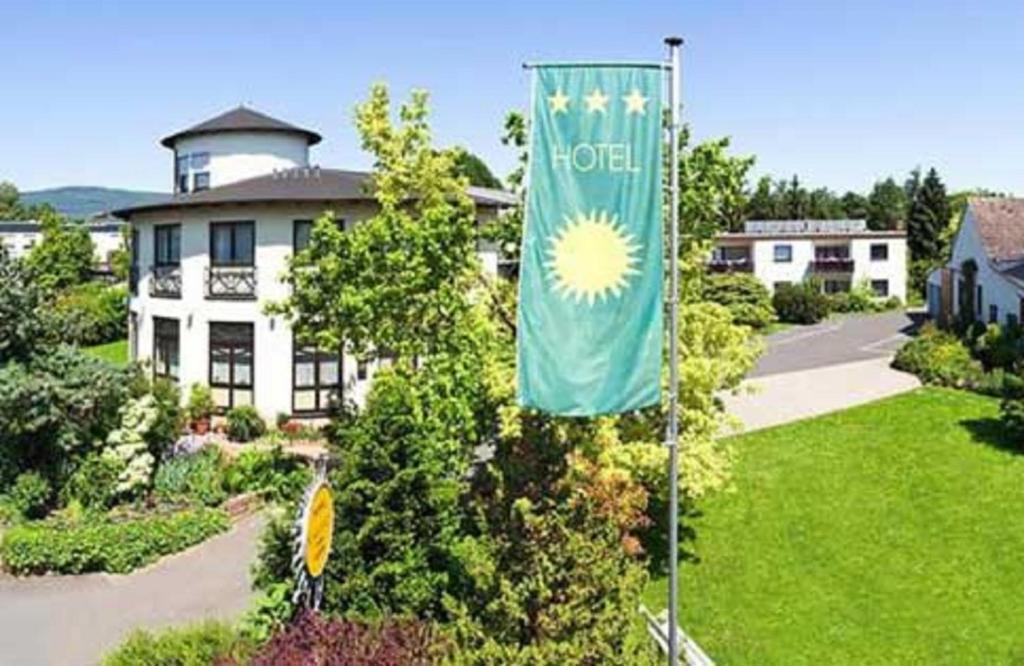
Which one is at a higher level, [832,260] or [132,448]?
[832,260]

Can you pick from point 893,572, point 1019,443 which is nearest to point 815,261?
point 1019,443

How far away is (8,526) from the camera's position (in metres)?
21.2

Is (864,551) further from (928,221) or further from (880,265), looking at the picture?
(928,221)

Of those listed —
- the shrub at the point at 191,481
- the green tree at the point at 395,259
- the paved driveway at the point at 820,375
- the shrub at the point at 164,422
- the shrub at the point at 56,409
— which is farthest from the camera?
the paved driveway at the point at 820,375

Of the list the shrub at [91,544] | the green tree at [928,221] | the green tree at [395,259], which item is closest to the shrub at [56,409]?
the shrub at [91,544]

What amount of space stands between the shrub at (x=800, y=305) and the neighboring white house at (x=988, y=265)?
876cm

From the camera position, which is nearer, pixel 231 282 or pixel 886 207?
pixel 231 282

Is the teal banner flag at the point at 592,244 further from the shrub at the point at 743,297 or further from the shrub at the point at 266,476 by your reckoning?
the shrub at the point at 743,297

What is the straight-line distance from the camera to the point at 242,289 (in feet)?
102

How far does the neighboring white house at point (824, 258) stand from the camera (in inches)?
2598

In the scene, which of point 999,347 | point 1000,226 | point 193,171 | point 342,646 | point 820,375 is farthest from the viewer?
point 1000,226

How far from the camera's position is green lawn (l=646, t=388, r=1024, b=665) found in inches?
625

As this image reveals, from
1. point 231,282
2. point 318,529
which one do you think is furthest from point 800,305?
point 318,529

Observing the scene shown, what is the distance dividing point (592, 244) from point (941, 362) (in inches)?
1042
